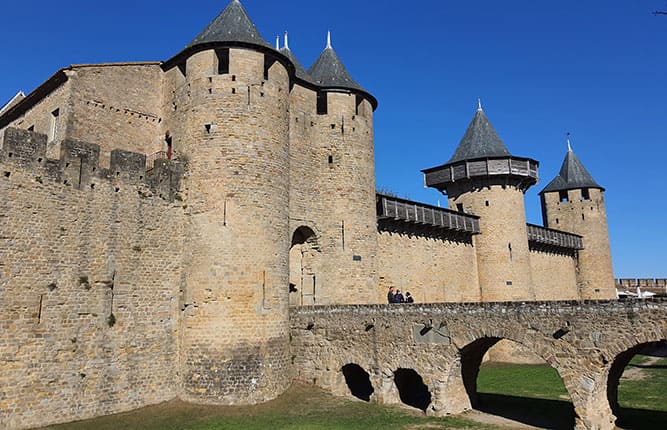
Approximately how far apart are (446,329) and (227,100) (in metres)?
8.57

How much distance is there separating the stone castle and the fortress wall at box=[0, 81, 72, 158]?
0.07m

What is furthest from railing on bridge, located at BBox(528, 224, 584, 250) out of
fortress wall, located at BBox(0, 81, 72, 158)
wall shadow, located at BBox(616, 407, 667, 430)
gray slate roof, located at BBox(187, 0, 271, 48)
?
fortress wall, located at BBox(0, 81, 72, 158)

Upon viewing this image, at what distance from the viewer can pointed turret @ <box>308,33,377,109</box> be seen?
1838 centimetres

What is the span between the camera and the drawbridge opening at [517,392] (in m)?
12.2

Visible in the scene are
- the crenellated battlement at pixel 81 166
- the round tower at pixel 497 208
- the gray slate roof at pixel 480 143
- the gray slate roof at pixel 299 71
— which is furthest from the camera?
the gray slate roof at pixel 480 143

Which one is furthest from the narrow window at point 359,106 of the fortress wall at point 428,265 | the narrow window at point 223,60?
the narrow window at point 223,60

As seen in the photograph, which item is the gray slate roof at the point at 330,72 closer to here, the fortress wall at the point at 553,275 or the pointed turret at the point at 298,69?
the pointed turret at the point at 298,69

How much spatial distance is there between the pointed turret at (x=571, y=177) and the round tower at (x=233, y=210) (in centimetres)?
2280

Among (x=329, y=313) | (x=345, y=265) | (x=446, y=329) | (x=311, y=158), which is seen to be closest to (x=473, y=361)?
(x=446, y=329)

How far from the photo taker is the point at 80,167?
484 inches

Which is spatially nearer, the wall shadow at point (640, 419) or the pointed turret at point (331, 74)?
the wall shadow at point (640, 419)

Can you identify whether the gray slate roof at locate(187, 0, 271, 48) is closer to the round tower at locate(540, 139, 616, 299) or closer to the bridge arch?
the bridge arch

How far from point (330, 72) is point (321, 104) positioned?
4.19 ft

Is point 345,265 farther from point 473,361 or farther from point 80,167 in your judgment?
point 80,167
